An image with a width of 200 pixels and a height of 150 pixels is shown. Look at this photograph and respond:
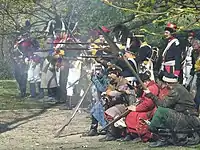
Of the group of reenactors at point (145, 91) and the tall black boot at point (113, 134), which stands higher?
the group of reenactors at point (145, 91)

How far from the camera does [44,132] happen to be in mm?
12289

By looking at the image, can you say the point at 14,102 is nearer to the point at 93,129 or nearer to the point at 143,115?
the point at 93,129

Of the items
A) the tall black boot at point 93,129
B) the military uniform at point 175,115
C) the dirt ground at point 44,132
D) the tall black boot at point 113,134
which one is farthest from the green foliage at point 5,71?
the military uniform at point 175,115

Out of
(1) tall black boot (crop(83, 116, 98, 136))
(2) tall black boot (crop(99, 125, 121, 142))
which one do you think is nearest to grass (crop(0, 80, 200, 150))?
(2) tall black boot (crop(99, 125, 121, 142))

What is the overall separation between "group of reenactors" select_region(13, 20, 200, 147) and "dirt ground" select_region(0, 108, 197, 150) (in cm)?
32

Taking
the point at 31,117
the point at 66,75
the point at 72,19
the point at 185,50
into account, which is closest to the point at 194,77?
the point at 185,50

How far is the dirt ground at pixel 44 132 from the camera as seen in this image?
34.3 ft

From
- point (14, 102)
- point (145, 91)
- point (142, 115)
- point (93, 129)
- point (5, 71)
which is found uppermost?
point (145, 91)

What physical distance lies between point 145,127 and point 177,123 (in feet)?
2.02

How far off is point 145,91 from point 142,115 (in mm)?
609

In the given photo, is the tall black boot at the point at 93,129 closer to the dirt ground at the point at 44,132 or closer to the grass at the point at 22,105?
the dirt ground at the point at 44,132

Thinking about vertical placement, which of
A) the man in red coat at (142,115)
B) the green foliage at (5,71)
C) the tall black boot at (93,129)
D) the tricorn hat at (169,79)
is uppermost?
the tricorn hat at (169,79)

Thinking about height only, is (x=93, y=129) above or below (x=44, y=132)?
above

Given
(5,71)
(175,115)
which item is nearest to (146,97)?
(175,115)
